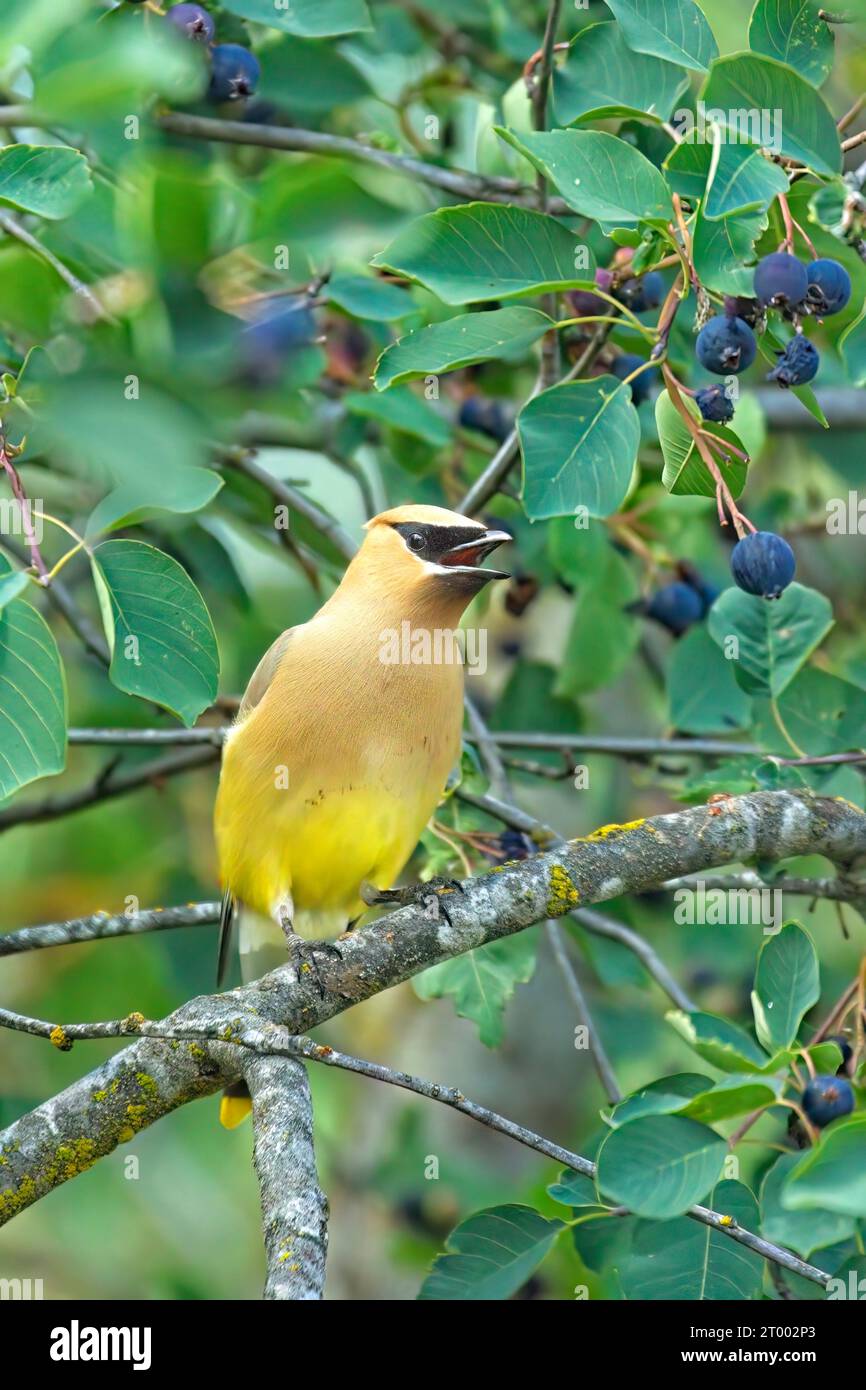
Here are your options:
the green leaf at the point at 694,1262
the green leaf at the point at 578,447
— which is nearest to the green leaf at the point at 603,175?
the green leaf at the point at 578,447

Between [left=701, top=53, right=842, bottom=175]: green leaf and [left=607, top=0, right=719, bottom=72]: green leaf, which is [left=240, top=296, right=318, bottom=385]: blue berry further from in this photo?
[left=607, top=0, right=719, bottom=72]: green leaf

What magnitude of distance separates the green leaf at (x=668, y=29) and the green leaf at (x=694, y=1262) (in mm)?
1917

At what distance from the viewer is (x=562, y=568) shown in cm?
403

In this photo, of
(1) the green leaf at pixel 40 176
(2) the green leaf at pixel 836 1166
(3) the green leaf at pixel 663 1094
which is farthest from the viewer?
(1) the green leaf at pixel 40 176

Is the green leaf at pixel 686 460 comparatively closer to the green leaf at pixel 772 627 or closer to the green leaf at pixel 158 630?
the green leaf at pixel 772 627

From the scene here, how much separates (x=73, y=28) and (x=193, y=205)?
787 millimetres

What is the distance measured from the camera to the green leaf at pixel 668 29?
2648 mm

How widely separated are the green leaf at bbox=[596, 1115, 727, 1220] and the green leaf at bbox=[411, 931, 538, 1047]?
4.47 ft

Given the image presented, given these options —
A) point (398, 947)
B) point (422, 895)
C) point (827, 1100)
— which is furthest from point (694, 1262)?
point (422, 895)

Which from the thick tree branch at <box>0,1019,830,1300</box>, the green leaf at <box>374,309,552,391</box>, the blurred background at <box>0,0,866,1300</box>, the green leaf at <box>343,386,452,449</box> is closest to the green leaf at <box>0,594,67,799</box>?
the blurred background at <box>0,0,866,1300</box>

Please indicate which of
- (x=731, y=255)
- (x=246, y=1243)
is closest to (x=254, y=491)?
(x=731, y=255)

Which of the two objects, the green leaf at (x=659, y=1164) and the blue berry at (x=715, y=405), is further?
the blue berry at (x=715, y=405)

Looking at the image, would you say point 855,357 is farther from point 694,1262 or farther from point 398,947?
point 694,1262

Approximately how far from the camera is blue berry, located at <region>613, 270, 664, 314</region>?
3.16 meters
